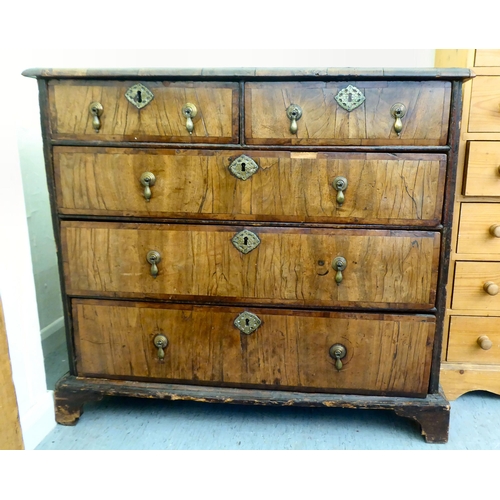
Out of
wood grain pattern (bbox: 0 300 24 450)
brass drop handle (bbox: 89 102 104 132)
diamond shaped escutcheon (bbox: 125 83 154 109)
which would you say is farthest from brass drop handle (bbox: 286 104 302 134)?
wood grain pattern (bbox: 0 300 24 450)

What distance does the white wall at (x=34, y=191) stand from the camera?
1332 mm

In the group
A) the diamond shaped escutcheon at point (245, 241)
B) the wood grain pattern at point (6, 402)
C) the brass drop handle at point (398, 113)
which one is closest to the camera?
the wood grain pattern at point (6, 402)

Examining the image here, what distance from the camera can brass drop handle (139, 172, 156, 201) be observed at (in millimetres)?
1290

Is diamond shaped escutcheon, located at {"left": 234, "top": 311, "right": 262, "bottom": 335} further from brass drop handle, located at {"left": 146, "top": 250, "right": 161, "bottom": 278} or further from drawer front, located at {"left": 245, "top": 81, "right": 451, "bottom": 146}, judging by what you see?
drawer front, located at {"left": 245, "top": 81, "right": 451, "bottom": 146}

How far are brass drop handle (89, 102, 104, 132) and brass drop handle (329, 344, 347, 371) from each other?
3.18 ft

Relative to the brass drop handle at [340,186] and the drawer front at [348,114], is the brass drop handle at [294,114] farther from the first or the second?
the brass drop handle at [340,186]

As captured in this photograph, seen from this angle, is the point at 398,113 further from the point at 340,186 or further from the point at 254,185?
the point at 254,185

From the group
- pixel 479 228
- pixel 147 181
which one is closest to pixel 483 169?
pixel 479 228

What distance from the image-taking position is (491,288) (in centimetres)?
149
